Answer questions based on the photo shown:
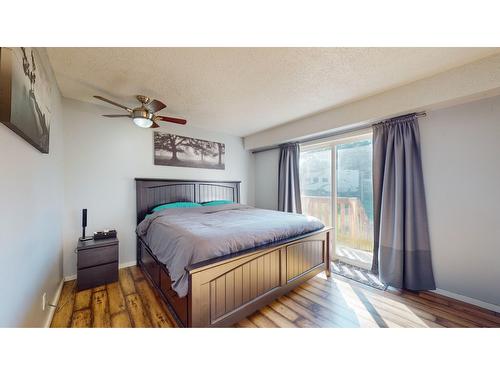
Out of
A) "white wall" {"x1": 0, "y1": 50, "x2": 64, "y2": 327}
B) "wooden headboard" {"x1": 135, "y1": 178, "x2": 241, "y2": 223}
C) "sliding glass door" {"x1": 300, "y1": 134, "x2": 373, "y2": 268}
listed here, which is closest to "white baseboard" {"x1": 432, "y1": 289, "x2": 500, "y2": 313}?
"sliding glass door" {"x1": 300, "y1": 134, "x2": 373, "y2": 268}

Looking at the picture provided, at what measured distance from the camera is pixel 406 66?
1.75 meters

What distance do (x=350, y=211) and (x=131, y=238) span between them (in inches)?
142

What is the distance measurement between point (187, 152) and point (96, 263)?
2.13 metres

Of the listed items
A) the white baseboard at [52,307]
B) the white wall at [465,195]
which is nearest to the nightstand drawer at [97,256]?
the white baseboard at [52,307]

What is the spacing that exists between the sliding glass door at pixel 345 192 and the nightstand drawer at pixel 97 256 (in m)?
3.22

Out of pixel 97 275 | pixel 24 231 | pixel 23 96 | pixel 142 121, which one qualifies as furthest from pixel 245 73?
pixel 97 275

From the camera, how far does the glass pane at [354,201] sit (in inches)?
111

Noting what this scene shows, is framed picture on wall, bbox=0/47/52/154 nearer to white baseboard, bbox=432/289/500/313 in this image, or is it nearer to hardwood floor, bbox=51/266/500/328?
hardwood floor, bbox=51/266/500/328

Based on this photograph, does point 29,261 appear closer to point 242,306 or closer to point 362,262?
point 242,306

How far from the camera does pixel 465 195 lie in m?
1.97

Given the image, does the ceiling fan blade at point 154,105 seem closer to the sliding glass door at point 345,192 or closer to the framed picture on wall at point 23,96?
the framed picture on wall at point 23,96

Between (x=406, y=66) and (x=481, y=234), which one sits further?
(x=481, y=234)

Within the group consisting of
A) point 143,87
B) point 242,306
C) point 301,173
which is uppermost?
point 143,87
